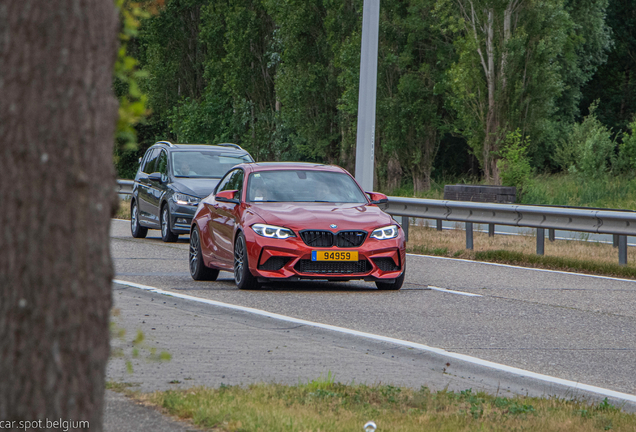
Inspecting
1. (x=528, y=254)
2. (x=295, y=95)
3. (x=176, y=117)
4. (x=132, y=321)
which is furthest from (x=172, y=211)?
(x=176, y=117)

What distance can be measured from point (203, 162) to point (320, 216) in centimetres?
882

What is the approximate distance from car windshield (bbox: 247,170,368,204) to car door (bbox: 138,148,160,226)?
24.2ft

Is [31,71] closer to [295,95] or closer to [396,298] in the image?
[396,298]

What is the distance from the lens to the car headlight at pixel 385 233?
474 inches

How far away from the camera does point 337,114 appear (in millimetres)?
44469

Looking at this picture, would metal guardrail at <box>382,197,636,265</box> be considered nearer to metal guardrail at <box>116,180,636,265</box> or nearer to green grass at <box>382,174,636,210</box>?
metal guardrail at <box>116,180,636,265</box>

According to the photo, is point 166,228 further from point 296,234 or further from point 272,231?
point 296,234

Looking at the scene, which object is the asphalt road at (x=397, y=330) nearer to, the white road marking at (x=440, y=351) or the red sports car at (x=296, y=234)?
the white road marking at (x=440, y=351)

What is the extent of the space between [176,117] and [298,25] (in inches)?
512

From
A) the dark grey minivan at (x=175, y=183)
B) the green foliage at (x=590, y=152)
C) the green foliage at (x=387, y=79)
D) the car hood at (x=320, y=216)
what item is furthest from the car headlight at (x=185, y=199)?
the green foliage at (x=590, y=152)

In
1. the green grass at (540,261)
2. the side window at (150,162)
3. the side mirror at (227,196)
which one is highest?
the side window at (150,162)

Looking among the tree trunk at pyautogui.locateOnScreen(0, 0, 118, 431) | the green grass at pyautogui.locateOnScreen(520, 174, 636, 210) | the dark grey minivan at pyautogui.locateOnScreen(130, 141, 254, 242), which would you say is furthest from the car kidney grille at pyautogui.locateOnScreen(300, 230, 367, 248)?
the green grass at pyautogui.locateOnScreen(520, 174, 636, 210)

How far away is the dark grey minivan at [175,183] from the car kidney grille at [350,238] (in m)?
7.40

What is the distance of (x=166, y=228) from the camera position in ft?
63.8
